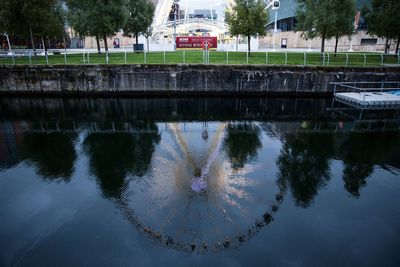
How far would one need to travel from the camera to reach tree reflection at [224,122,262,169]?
469 inches

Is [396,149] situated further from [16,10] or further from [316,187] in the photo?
[16,10]

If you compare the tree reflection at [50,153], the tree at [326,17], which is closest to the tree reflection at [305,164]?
the tree reflection at [50,153]

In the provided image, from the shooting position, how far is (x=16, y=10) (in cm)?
2619

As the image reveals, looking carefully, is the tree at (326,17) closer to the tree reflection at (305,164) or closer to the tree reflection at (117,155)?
the tree reflection at (305,164)

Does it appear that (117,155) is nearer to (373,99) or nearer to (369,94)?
(373,99)

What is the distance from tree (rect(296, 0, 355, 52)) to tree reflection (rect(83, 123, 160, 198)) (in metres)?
18.3

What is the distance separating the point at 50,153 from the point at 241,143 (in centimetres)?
813

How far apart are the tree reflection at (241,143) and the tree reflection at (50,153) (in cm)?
611

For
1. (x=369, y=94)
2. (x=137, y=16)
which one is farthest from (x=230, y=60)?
(x=137, y=16)

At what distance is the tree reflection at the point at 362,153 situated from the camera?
10258 mm

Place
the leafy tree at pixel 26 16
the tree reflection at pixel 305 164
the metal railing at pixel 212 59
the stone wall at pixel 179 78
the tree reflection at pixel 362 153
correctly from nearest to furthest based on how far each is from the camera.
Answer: the tree reflection at pixel 305 164 < the tree reflection at pixel 362 153 < the stone wall at pixel 179 78 < the leafy tree at pixel 26 16 < the metal railing at pixel 212 59

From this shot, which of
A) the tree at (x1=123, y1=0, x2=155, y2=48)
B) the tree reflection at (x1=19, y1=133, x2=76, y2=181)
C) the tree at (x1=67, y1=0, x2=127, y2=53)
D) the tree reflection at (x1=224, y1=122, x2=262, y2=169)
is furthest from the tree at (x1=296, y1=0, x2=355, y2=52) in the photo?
the tree reflection at (x1=19, y1=133, x2=76, y2=181)

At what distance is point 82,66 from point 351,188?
2125cm

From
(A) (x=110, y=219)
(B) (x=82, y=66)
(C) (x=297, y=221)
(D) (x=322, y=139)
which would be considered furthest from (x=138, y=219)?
(B) (x=82, y=66)
